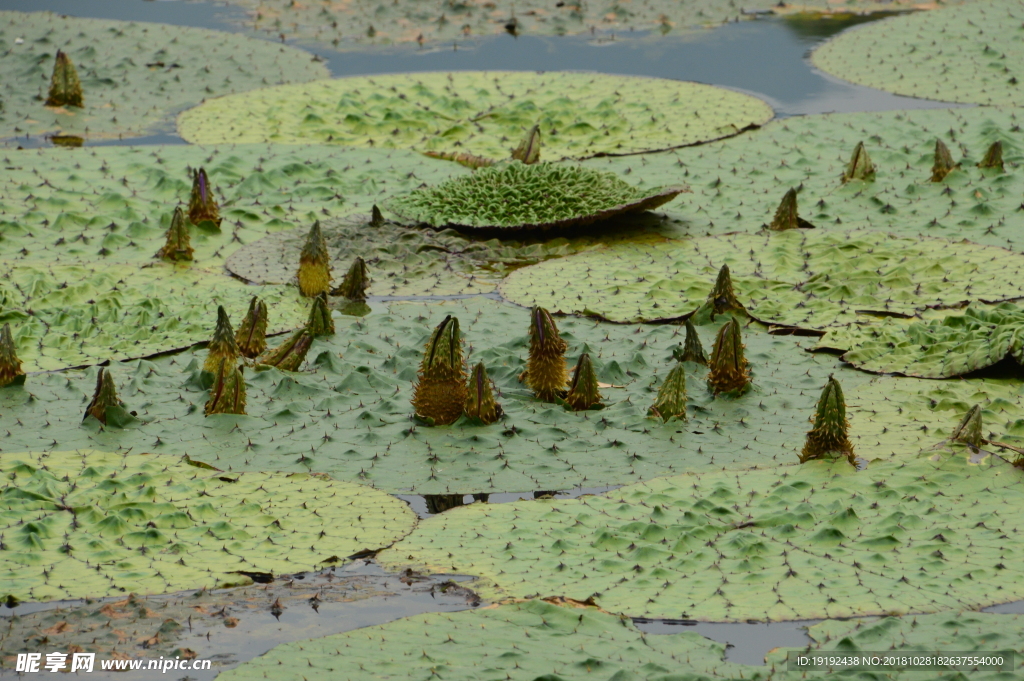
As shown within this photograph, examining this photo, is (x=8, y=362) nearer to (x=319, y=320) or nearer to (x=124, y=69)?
(x=319, y=320)

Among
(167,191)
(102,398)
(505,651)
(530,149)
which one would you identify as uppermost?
(530,149)

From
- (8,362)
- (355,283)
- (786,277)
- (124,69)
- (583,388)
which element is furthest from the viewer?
(124,69)

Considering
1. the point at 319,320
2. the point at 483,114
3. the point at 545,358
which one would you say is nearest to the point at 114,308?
the point at 319,320

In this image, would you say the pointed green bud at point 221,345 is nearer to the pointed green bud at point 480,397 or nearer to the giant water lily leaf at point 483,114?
the pointed green bud at point 480,397

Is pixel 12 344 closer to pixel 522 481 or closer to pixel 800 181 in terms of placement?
pixel 522 481

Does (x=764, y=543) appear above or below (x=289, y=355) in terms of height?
below

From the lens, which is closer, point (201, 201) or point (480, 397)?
point (480, 397)

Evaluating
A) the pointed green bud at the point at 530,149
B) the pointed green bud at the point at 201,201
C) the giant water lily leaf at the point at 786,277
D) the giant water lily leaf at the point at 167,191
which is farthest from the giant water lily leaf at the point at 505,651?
the pointed green bud at the point at 530,149

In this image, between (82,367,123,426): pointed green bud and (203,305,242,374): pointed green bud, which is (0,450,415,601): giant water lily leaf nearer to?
(82,367,123,426): pointed green bud
